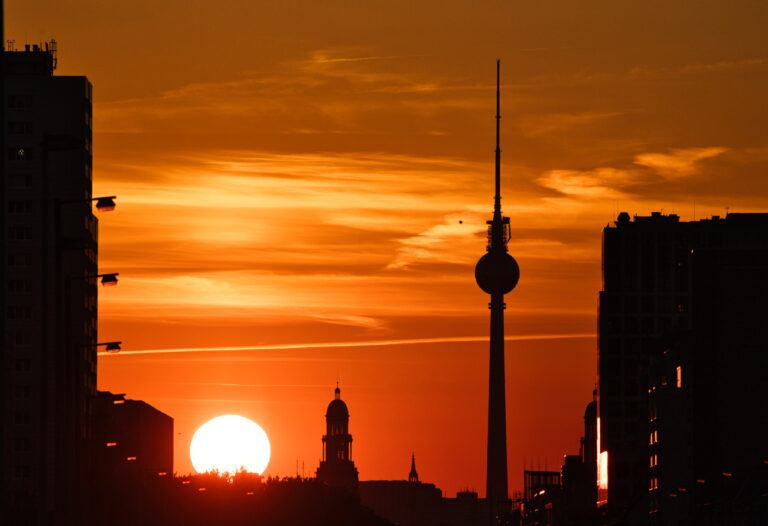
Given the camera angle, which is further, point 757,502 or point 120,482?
point 120,482

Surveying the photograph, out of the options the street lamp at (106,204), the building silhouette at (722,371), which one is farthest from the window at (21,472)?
the street lamp at (106,204)

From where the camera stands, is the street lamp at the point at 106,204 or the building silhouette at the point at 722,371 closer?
the street lamp at the point at 106,204

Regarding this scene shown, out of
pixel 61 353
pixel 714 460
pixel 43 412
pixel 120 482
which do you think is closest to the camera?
pixel 43 412

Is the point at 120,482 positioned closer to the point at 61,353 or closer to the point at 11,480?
the point at 11,480

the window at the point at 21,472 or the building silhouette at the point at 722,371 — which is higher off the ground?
the building silhouette at the point at 722,371

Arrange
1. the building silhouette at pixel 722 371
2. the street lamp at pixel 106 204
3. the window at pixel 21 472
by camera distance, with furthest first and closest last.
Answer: the window at pixel 21 472 → the building silhouette at pixel 722 371 → the street lamp at pixel 106 204

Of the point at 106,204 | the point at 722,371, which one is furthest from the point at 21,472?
the point at 106,204

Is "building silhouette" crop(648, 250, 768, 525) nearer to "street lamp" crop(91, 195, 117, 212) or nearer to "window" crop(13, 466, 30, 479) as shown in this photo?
"window" crop(13, 466, 30, 479)

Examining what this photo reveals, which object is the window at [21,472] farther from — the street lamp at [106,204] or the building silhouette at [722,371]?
the street lamp at [106,204]

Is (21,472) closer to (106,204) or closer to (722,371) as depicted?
(722,371)

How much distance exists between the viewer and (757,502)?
463 feet

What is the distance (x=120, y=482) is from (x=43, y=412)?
9406 cm

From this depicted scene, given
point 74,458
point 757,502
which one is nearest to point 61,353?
point 74,458

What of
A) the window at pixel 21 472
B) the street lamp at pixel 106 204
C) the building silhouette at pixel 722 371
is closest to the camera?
the street lamp at pixel 106 204
